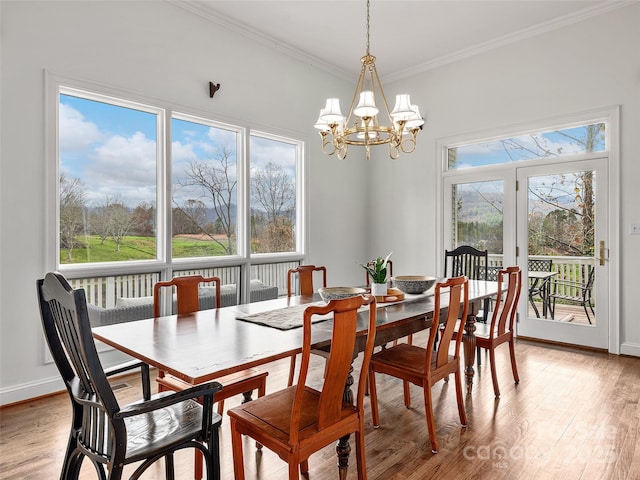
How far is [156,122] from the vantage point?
365cm

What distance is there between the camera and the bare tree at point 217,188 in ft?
12.9

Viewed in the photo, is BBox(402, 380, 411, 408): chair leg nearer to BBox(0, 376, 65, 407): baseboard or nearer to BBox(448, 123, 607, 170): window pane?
BBox(0, 376, 65, 407): baseboard

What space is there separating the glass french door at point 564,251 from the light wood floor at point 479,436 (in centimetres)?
91

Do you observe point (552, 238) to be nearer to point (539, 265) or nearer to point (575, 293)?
point (539, 265)

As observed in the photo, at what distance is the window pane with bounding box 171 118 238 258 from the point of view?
382 cm

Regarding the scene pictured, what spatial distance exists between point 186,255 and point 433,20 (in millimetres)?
3353

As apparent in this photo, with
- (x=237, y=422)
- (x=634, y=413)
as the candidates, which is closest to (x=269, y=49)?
(x=237, y=422)

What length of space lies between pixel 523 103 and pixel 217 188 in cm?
338

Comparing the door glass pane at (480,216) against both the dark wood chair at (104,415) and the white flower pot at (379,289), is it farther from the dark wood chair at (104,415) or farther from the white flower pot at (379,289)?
the dark wood chair at (104,415)

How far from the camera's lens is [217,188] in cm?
414

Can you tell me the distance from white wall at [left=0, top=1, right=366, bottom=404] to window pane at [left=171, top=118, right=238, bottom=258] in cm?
27

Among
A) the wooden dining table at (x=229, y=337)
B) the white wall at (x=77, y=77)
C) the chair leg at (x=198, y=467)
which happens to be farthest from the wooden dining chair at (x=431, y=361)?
the white wall at (x=77, y=77)

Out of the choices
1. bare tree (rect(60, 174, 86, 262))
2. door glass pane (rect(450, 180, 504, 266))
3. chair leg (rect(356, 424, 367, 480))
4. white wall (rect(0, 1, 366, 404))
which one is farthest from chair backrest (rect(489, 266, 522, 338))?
bare tree (rect(60, 174, 86, 262))

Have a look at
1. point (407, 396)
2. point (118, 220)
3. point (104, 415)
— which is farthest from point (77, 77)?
point (407, 396)
